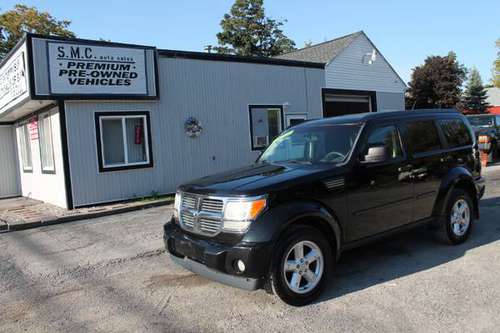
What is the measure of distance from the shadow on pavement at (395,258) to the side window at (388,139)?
41.4 inches

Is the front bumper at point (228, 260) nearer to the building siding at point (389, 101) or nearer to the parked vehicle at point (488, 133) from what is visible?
the parked vehicle at point (488, 133)

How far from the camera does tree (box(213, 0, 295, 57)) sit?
46.8 meters

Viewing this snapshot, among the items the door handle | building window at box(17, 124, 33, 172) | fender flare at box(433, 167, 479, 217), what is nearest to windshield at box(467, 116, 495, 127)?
fender flare at box(433, 167, 479, 217)

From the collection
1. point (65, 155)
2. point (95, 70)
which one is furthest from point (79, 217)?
point (95, 70)

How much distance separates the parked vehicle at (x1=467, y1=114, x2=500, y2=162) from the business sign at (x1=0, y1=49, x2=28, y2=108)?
15317 millimetres

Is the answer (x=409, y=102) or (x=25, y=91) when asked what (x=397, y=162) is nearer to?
(x=25, y=91)

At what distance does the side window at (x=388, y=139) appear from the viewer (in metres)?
4.98

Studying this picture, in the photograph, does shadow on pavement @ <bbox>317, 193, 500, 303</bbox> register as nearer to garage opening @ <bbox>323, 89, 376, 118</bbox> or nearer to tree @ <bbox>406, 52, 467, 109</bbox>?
garage opening @ <bbox>323, 89, 376, 118</bbox>

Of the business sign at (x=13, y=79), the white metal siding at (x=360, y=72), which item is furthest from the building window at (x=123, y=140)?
the white metal siding at (x=360, y=72)

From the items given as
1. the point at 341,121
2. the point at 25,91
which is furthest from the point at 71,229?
the point at 341,121

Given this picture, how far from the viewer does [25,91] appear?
10.5m

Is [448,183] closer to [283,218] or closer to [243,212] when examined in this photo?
[283,218]

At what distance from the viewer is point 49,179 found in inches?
482

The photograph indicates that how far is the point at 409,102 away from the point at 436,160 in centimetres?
4150
